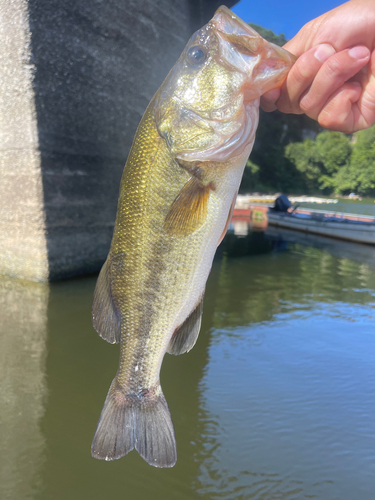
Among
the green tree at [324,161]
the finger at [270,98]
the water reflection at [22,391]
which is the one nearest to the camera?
the finger at [270,98]

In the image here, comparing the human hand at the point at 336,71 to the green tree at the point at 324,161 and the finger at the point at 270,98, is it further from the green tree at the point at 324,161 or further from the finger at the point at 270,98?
the green tree at the point at 324,161

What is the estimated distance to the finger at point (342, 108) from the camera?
71.1 inches

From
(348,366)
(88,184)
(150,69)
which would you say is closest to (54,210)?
(88,184)

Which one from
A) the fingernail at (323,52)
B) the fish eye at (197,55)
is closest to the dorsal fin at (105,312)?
the fish eye at (197,55)

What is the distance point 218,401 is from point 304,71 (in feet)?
10.1

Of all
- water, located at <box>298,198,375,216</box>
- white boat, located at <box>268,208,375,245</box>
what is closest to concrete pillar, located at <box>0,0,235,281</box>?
white boat, located at <box>268,208,375,245</box>

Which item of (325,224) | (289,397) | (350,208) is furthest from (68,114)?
(350,208)

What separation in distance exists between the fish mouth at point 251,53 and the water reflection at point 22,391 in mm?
2894

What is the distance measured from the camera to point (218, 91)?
66.7 inches

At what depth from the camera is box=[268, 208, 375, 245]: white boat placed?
14570 mm

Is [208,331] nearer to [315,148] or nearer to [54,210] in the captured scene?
[54,210]

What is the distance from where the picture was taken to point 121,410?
1.90m

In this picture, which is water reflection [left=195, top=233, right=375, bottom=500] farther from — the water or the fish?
the water

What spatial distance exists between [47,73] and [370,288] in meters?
7.20
